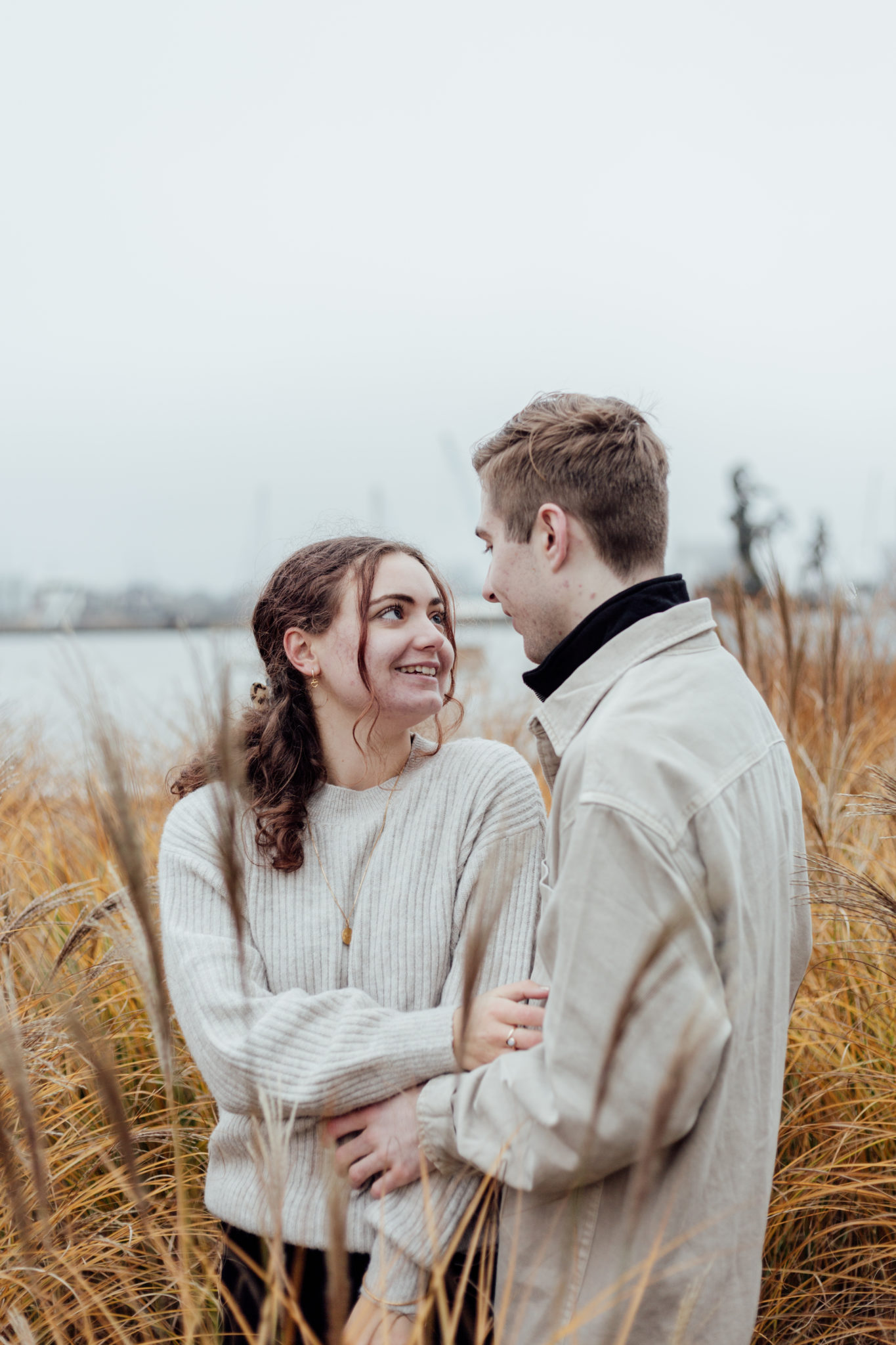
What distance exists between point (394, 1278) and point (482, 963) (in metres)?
0.65

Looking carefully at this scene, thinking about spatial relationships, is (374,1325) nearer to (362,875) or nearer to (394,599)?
(362,875)

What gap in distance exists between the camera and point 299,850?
1.88 m

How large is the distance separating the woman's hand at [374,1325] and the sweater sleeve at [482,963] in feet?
0.05

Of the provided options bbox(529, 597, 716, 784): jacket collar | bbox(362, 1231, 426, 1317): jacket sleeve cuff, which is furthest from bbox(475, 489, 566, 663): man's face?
bbox(362, 1231, 426, 1317): jacket sleeve cuff

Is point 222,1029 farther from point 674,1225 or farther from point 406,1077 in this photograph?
point 674,1225

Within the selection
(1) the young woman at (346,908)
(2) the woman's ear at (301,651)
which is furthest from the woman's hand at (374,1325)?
(2) the woman's ear at (301,651)

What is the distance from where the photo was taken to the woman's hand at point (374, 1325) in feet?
4.53

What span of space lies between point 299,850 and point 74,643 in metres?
1.10

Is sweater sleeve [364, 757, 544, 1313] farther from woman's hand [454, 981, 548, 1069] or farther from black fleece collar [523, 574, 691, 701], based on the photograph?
black fleece collar [523, 574, 691, 701]

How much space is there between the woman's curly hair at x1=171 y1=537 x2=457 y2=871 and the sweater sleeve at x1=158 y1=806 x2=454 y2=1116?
203 mm

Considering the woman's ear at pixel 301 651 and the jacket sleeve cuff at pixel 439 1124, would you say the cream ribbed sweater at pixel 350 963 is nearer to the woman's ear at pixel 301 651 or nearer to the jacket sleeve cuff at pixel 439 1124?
the jacket sleeve cuff at pixel 439 1124

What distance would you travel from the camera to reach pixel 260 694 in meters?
2.23

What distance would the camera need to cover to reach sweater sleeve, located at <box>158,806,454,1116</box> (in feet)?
4.91

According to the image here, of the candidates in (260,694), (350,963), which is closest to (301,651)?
(260,694)
